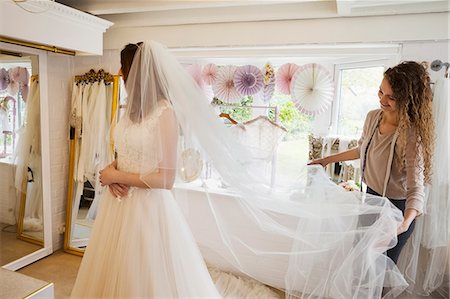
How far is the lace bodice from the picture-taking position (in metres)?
1.31

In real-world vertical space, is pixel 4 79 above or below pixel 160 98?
Result: above

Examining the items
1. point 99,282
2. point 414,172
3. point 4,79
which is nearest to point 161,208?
point 99,282

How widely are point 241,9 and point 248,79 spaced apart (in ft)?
1.72

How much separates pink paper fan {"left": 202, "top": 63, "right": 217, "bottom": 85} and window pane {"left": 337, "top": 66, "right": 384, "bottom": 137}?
40.2 inches

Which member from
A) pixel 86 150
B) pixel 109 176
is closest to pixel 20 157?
pixel 86 150

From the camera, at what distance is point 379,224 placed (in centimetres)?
134

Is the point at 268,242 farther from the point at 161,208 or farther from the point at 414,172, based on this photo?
the point at 414,172

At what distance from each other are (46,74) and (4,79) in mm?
303

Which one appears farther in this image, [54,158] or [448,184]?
[54,158]

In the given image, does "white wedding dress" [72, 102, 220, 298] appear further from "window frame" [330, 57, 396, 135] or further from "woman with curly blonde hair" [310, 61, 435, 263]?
"window frame" [330, 57, 396, 135]

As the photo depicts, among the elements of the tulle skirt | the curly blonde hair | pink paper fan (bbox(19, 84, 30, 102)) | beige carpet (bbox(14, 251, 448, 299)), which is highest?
pink paper fan (bbox(19, 84, 30, 102))

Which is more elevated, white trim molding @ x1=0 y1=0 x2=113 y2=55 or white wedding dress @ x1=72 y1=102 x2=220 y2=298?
white trim molding @ x1=0 y1=0 x2=113 y2=55

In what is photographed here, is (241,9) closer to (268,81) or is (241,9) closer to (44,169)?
(268,81)

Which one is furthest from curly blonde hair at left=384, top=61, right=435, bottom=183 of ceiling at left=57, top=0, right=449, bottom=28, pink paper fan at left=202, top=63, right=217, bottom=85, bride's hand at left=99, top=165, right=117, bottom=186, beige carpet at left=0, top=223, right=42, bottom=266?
beige carpet at left=0, top=223, right=42, bottom=266
